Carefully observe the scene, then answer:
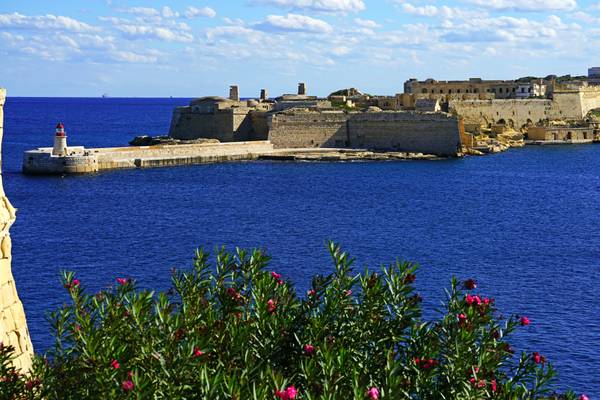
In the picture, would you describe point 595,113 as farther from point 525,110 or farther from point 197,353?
point 197,353

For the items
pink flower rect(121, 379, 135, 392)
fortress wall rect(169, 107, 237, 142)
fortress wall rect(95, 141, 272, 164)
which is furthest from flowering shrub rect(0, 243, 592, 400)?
fortress wall rect(169, 107, 237, 142)

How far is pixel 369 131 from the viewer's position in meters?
46.5

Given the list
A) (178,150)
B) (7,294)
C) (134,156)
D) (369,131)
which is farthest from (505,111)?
(7,294)

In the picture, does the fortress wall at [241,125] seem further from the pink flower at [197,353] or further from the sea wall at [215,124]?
the pink flower at [197,353]

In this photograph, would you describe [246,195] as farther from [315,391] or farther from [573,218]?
[315,391]

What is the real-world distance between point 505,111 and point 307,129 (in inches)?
548

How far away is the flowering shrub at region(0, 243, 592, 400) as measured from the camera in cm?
627

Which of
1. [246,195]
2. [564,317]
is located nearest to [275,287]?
[564,317]

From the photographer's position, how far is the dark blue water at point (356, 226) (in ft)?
53.9

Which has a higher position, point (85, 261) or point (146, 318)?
point (146, 318)

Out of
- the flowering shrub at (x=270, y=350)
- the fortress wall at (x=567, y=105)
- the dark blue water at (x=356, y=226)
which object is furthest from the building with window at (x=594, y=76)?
the flowering shrub at (x=270, y=350)

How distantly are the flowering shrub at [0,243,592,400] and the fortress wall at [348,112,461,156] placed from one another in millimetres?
37673

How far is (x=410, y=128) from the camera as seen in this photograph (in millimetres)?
45438

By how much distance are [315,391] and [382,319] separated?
4.10 feet
